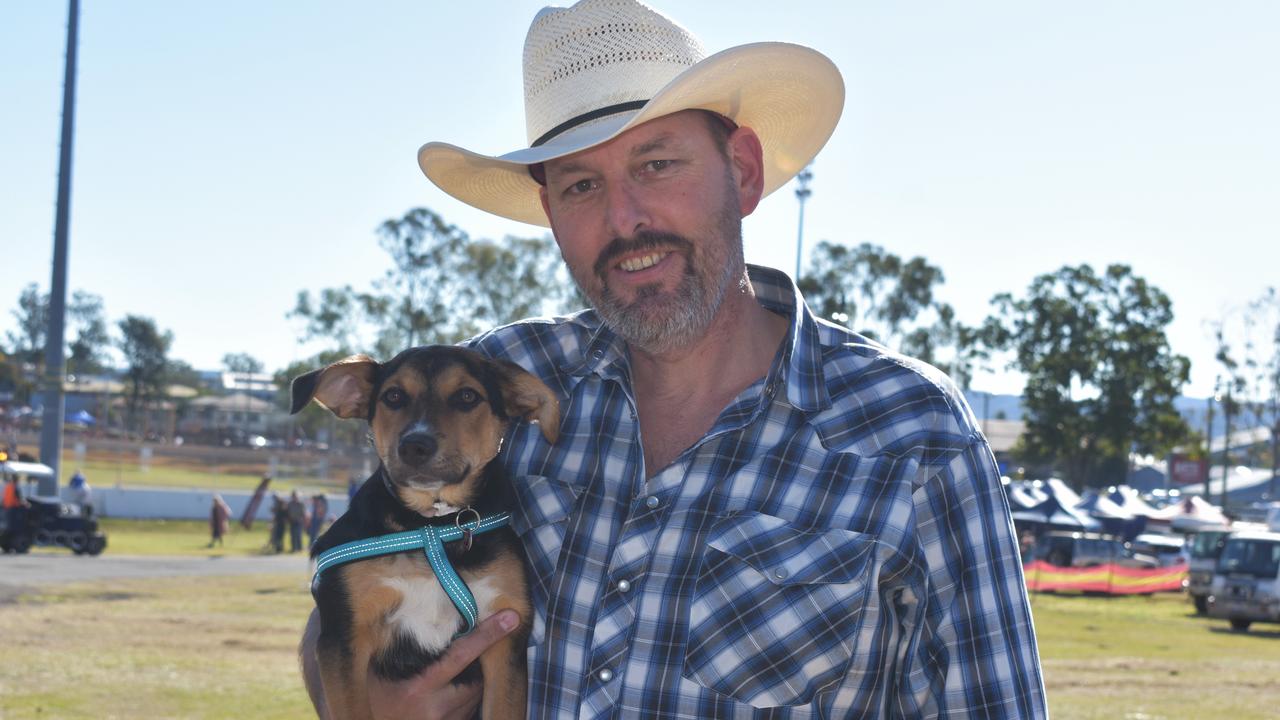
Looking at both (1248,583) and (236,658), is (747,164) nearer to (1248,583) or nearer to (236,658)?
(236,658)

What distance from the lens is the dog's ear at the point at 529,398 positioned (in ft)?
11.9

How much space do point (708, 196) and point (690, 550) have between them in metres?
0.99

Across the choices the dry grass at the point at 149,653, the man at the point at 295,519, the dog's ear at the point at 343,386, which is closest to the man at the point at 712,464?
the dog's ear at the point at 343,386

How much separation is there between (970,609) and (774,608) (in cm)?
43

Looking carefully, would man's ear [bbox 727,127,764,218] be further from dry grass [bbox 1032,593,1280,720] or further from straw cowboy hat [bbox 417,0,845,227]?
dry grass [bbox 1032,593,1280,720]

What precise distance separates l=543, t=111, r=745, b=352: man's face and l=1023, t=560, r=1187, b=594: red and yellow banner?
31933mm

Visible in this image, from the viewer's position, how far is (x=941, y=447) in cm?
298

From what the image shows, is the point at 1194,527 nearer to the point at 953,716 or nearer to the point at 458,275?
the point at 458,275

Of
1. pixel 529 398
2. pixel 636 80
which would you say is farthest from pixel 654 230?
pixel 529 398

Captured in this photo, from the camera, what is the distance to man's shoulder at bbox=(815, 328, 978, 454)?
303 centimetres

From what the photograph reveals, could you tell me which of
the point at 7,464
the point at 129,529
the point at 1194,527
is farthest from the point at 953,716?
the point at 1194,527

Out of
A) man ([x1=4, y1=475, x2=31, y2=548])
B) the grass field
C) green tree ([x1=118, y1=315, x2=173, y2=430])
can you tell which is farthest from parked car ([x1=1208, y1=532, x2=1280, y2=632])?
green tree ([x1=118, y1=315, x2=173, y2=430])

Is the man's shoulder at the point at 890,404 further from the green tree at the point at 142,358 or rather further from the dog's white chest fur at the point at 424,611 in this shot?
the green tree at the point at 142,358

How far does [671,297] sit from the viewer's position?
3424 millimetres
